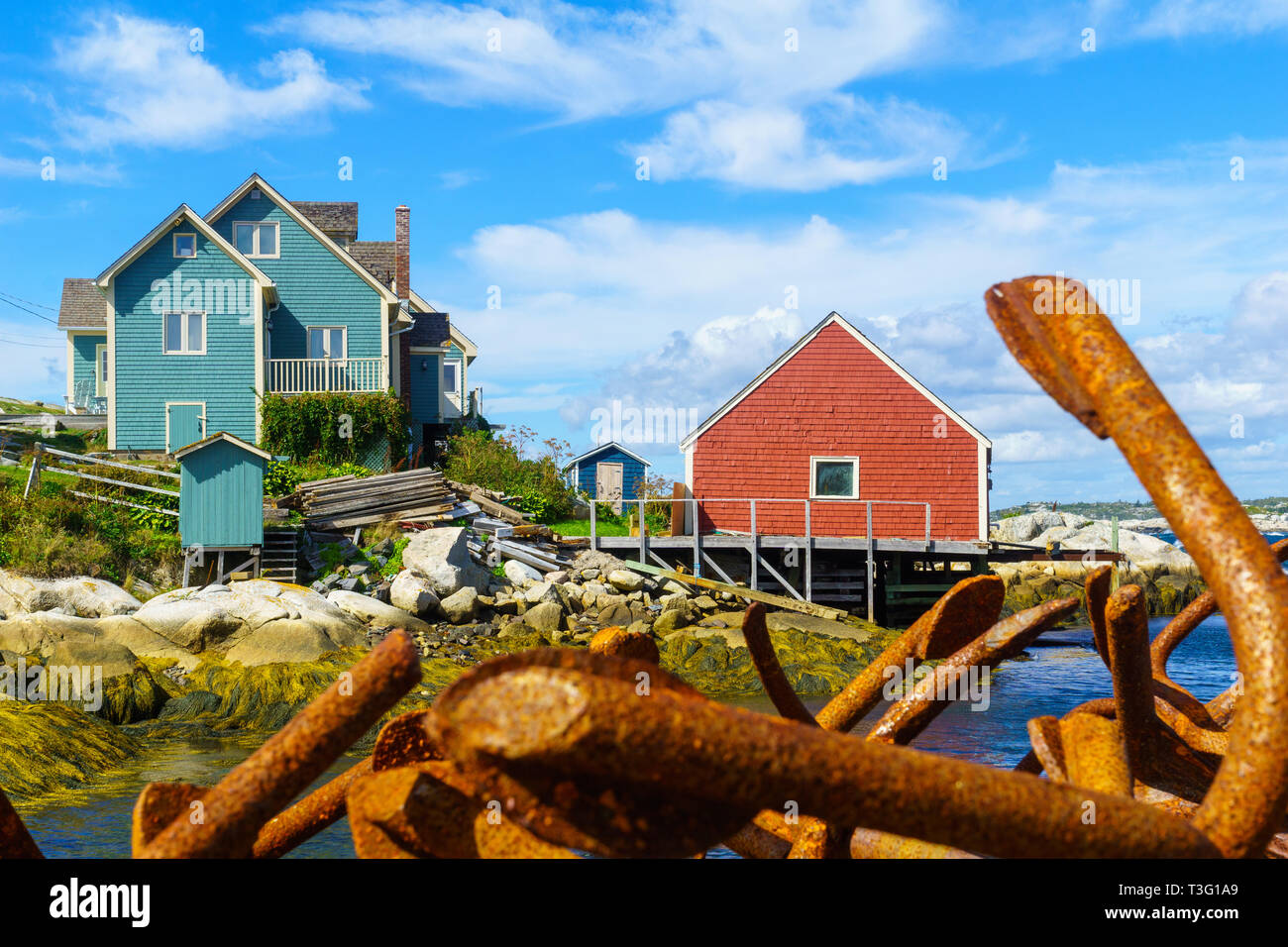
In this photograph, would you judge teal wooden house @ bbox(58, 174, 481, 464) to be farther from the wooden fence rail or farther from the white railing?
the wooden fence rail

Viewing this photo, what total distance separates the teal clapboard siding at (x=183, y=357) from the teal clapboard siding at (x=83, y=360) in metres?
11.0

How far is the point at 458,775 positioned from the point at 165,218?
38.0 metres

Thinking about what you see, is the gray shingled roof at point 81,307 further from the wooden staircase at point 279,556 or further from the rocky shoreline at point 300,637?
the rocky shoreline at point 300,637

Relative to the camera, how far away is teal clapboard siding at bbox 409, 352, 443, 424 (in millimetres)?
42688

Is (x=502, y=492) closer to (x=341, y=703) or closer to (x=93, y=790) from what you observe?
(x=93, y=790)

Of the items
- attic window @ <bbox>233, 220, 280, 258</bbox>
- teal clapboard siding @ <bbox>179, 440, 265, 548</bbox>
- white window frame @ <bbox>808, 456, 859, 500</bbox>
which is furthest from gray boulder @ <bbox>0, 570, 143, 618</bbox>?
Result: attic window @ <bbox>233, 220, 280, 258</bbox>

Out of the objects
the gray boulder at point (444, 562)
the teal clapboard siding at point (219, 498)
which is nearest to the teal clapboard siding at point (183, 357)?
the teal clapboard siding at point (219, 498)

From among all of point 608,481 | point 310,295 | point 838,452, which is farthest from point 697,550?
point 310,295

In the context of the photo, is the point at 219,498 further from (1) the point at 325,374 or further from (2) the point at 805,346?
(2) the point at 805,346

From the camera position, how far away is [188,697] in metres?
16.7

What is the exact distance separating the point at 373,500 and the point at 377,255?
20456 millimetres

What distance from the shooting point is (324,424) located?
3416 centimetres

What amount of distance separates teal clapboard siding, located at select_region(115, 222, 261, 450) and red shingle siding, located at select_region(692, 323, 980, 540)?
16.4m
